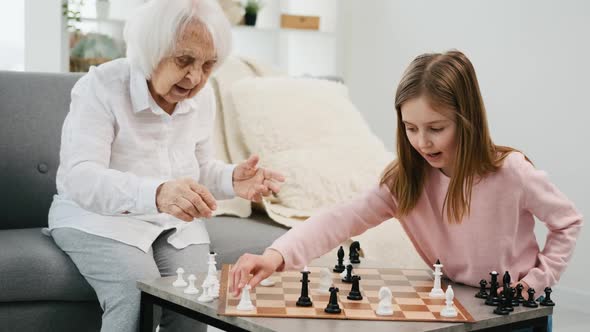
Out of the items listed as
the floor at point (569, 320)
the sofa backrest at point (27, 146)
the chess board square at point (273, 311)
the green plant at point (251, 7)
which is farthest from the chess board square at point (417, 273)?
the green plant at point (251, 7)

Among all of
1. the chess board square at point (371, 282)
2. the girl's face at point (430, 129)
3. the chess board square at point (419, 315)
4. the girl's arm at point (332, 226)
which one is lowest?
the chess board square at point (371, 282)

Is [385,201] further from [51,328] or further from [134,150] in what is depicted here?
[51,328]

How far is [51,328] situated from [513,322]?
127 cm

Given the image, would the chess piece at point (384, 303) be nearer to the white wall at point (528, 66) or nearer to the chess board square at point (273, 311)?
the chess board square at point (273, 311)

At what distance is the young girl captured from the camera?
1.77m

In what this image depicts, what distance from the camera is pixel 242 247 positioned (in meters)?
2.57

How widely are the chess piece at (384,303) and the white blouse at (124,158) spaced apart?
678 mm

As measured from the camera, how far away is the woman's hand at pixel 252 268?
1.59m

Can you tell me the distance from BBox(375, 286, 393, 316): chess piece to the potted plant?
353 centimetres

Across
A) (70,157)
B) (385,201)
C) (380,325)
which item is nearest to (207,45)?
(70,157)

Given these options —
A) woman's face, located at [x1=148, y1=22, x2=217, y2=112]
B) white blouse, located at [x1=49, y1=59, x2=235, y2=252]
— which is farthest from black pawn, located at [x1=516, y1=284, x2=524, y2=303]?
woman's face, located at [x1=148, y1=22, x2=217, y2=112]

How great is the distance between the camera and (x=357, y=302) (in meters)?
1.60

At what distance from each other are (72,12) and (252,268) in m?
3.01

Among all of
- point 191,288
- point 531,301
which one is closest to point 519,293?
point 531,301
